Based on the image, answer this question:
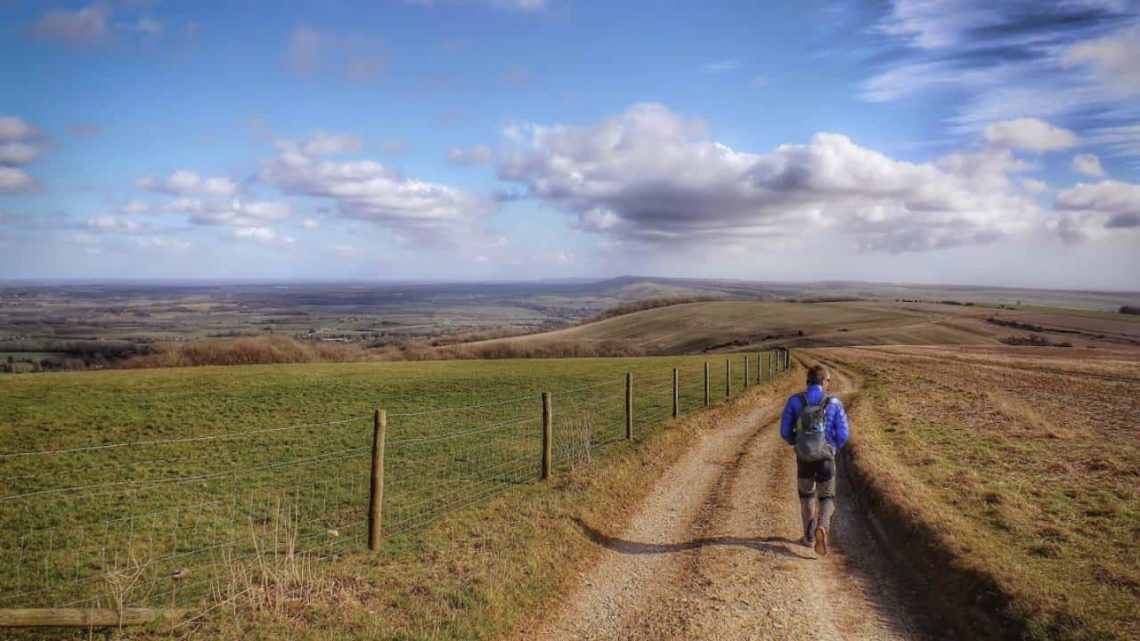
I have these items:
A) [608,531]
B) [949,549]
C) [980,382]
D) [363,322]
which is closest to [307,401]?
[608,531]

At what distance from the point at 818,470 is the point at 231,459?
57.7ft

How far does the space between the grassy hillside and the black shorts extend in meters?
64.5

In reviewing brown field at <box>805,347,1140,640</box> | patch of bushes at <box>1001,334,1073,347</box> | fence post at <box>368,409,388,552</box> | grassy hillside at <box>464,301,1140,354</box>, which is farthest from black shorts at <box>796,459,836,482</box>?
patch of bushes at <box>1001,334,1073,347</box>

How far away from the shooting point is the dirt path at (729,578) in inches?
295

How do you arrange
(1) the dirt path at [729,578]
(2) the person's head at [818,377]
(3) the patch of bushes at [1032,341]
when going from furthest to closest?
(3) the patch of bushes at [1032,341]
(2) the person's head at [818,377]
(1) the dirt path at [729,578]

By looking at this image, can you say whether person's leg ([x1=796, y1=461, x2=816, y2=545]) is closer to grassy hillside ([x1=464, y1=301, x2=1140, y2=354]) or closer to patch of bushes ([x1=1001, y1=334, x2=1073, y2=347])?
grassy hillside ([x1=464, y1=301, x2=1140, y2=354])

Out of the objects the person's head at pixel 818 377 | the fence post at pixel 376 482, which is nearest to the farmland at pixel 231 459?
the fence post at pixel 376 482

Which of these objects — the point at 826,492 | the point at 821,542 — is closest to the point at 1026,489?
the point at 826,492

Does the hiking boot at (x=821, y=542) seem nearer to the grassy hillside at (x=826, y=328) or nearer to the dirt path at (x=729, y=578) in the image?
the dirt path at (x=729, y=578)

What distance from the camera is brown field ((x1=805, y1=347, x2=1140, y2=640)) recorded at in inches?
302

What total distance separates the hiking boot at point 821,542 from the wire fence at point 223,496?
629cm

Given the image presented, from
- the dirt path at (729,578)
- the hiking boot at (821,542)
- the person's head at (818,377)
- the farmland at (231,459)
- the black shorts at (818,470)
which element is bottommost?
the farmland at (231,459)

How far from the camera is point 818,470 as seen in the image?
10.1m

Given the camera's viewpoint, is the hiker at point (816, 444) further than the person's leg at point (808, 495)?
No
